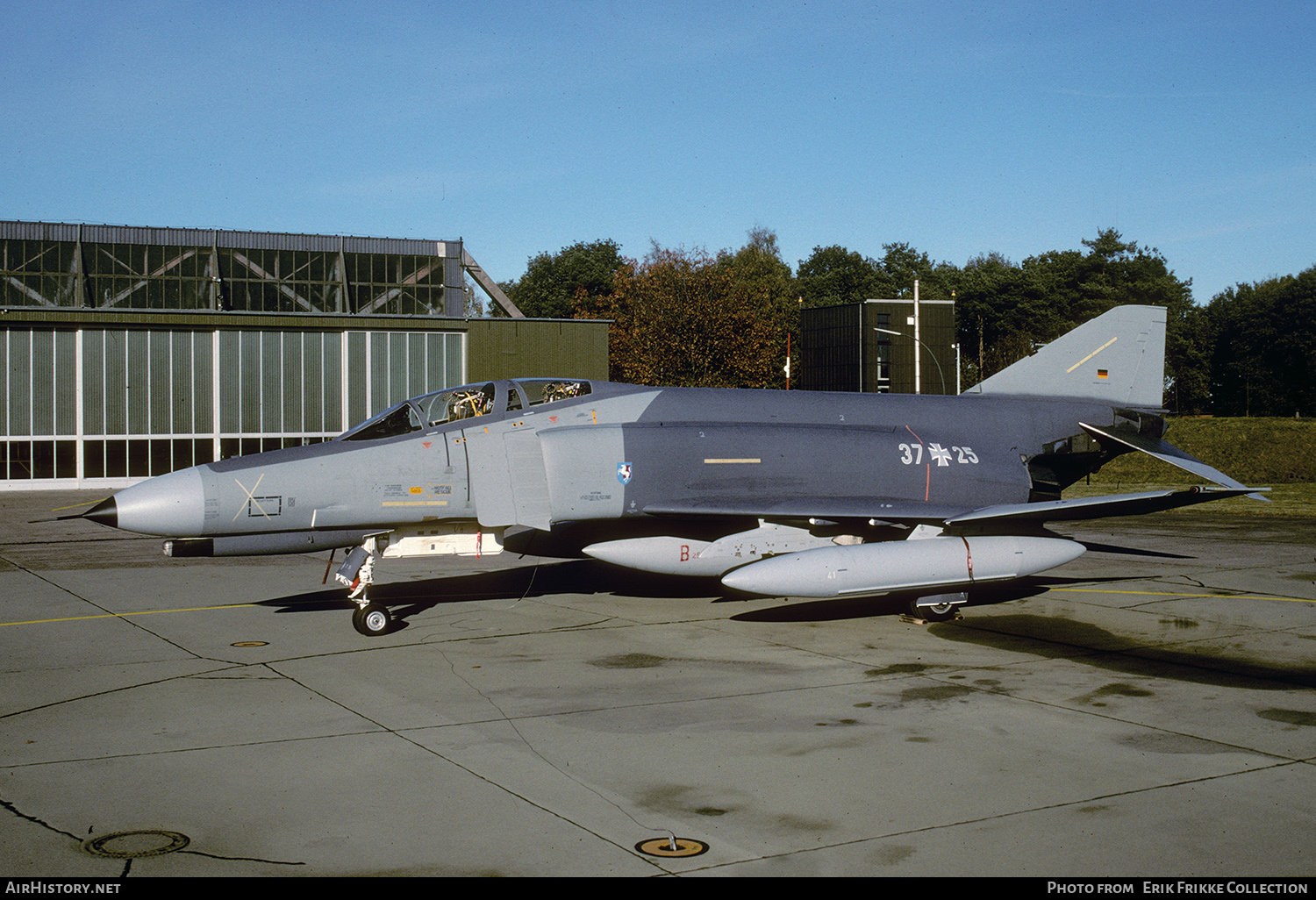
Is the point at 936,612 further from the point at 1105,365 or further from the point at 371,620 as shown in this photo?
the point at 371,620

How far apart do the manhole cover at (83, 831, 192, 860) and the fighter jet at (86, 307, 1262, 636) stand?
5222 millimetres

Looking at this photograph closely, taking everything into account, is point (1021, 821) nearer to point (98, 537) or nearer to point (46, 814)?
point (46, 814)

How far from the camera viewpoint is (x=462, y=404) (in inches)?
475

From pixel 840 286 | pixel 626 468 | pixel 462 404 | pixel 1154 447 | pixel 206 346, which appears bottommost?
pixel 626 468

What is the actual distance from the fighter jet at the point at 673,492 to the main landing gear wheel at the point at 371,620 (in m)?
0.02

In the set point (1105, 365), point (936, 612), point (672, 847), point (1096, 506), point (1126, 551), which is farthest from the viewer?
point (1126, 551)

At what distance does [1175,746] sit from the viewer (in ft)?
23.1

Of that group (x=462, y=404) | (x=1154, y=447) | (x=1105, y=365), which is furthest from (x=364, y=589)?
(x=1105, y=365)

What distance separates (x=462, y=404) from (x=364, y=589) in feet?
8.13

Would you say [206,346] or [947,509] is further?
[206,346]

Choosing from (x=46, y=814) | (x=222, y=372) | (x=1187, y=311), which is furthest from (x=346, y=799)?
(x=1187, y=311)

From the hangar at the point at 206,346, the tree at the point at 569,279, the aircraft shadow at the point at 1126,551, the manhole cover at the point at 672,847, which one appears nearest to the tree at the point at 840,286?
the tree at the point at 569,279

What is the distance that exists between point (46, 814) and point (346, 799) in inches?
66.9

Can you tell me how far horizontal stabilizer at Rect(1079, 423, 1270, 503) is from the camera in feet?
44.3
